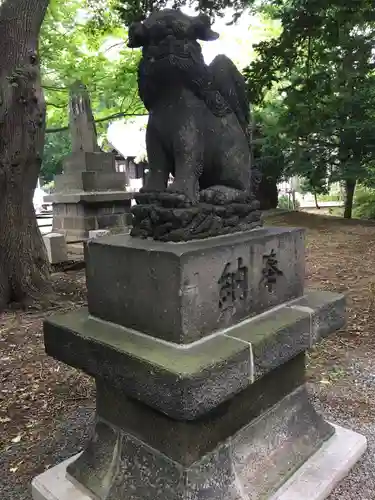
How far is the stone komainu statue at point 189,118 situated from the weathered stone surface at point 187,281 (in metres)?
0.20

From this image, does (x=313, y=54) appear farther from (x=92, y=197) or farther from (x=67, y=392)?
(x=92, y=197)

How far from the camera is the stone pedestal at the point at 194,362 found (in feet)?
6.11

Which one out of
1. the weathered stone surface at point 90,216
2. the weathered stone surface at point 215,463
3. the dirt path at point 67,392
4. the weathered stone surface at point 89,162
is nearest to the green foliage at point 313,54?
the dirt path at point 67,392

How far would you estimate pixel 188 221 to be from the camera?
2088mm

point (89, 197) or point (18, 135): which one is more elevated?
point (18, 135)

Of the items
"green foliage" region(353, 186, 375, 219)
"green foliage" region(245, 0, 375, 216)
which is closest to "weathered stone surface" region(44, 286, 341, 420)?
"green foliage" region(245, 0, 375, 216)

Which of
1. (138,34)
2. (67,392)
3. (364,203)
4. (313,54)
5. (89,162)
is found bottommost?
(67,392)

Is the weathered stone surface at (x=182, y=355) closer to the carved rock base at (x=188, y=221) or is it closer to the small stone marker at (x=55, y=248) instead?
the carved rock base at (x=188, y=221)

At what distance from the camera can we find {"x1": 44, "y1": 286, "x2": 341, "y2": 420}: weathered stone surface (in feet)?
5.74

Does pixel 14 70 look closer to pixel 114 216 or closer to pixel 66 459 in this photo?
pixel 66 459

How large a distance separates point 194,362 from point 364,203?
13.1 metres

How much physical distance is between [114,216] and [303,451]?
28.2ft

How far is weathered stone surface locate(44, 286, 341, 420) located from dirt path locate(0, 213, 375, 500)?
913 millimetres

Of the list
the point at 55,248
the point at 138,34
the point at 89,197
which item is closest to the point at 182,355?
the point at 138,34
